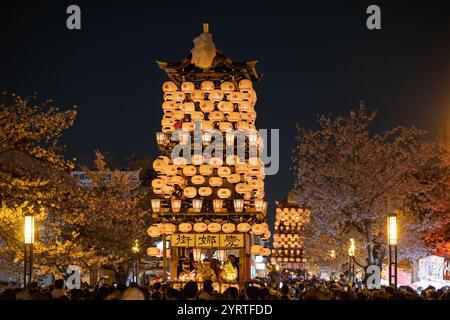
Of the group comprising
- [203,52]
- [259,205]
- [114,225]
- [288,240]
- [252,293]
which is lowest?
[288,240]

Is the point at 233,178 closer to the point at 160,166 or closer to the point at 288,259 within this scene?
the point at 160,166

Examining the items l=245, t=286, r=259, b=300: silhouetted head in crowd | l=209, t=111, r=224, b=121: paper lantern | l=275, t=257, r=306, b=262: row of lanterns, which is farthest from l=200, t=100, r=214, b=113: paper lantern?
l=275, t=257, r=306, b=262: row of lanterns

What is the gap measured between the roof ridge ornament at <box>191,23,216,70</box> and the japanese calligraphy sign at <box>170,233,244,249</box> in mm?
7065

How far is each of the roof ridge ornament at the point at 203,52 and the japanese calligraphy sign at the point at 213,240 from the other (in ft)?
23.2

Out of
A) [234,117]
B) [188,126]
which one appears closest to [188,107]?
[188,126]

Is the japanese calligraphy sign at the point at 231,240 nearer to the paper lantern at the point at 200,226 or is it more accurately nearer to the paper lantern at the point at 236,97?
the paper lantern at the point at 200,226

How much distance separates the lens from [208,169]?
2831 cm

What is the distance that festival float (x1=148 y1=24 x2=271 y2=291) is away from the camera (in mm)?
27891

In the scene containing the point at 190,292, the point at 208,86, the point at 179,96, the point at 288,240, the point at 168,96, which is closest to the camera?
the point at 190,292

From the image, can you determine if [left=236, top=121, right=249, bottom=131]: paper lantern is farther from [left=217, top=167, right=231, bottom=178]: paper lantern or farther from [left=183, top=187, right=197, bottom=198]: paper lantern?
[left=183, top=187, right=197, bottom=198]: paper lantern

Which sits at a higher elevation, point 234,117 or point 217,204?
point 234,117

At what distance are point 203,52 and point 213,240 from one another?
776cm

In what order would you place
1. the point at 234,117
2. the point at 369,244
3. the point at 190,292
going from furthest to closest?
the point at 369,244, the point at 234,117, the point at 190,292
